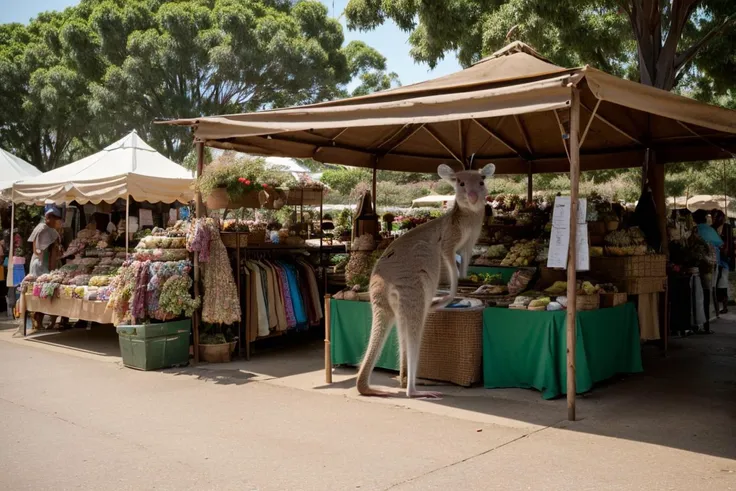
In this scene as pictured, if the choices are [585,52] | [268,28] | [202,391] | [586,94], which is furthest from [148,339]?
[268,28]

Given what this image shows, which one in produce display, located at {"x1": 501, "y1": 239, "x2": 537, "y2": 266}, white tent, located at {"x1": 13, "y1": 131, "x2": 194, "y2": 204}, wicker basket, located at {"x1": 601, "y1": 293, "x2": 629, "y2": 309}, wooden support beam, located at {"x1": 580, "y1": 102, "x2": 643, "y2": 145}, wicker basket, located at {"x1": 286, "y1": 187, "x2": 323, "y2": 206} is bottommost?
wicker basket, located at {"x1": 601, "y1": 293, "x2": 629, "y2": 309}

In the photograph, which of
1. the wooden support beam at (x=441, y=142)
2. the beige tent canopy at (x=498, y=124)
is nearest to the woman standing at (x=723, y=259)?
the beige tent canopy at (x=498, y=124)

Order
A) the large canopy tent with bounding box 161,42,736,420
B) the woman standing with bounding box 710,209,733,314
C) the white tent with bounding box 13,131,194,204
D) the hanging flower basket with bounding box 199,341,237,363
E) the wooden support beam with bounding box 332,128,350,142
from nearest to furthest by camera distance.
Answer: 1. the large canopy tent with bounding box 161,42,736,420
2. the hanging flower basket with bounding box 199,341,237,363
3. the wooden support beam with bounding box 332,128,350,142
4. the white tent with bounding box 13,131,194,204
5. the woman standing with bounding box 710,209,733,314

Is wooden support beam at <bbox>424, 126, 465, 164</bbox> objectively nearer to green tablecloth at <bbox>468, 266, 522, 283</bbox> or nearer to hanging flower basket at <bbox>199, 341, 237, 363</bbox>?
green tablecloth at <bbox>468, 266, 522, 283</bbox>

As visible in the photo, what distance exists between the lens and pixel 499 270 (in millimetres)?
8906

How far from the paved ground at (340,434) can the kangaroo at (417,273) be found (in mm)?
567

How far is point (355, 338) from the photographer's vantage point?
8.15 meters

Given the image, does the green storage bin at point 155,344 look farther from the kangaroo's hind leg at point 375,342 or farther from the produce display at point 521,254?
the produce display at point 521,254

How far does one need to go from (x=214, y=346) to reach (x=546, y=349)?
4396 mm

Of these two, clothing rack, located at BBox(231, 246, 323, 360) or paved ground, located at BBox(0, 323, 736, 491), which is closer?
paved ground, located at BBox(0, 323, 736, 491)

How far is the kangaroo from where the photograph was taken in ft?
21.5

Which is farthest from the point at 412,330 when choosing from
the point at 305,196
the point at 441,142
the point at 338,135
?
the point at 441,142

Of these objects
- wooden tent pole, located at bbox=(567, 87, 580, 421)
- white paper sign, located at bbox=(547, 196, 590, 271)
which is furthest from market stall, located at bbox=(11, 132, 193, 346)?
wooden tent pole, located at bbox=(567, 87, 580, 421)

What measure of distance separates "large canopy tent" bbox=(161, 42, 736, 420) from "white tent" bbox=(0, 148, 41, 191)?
9998mm
